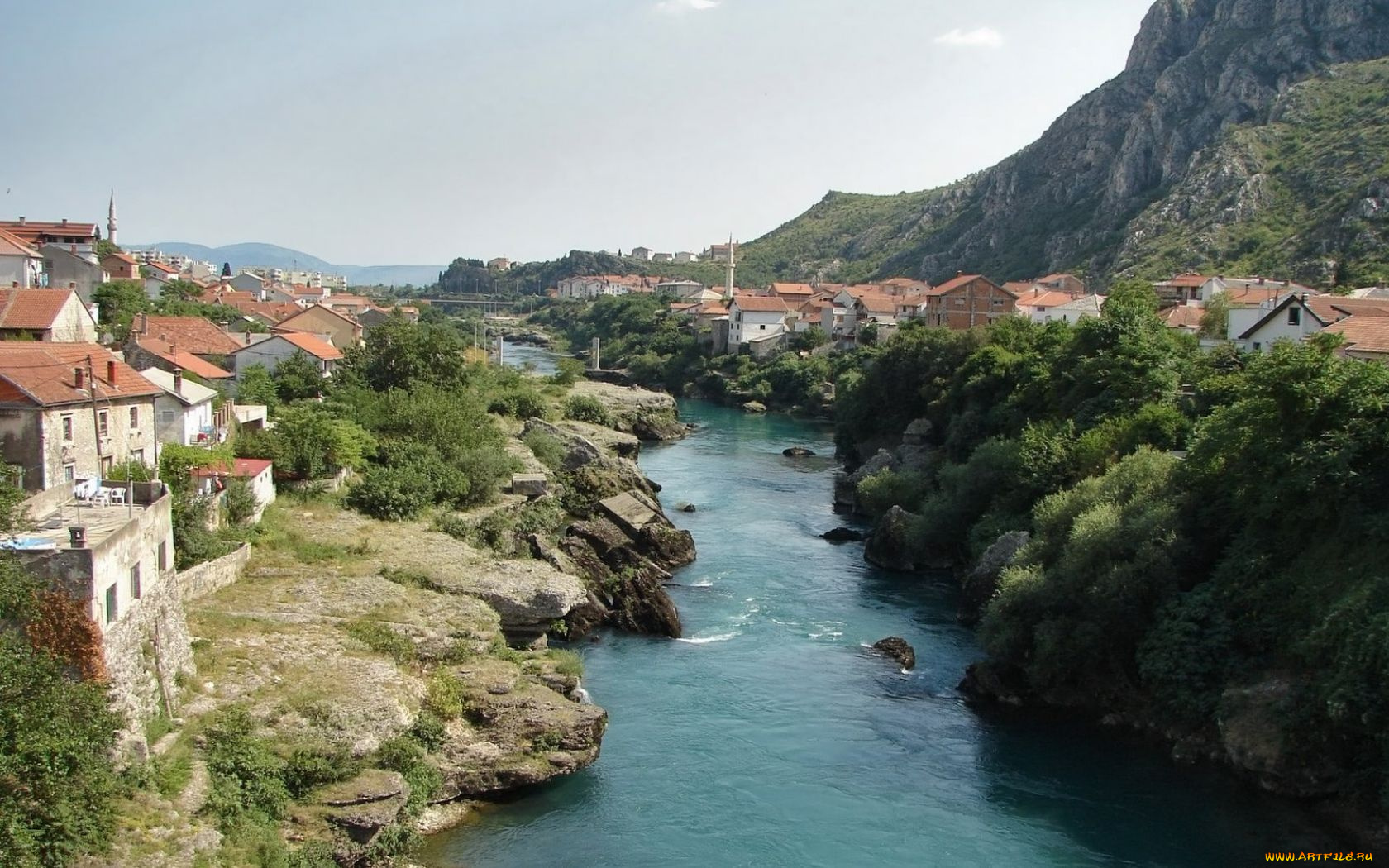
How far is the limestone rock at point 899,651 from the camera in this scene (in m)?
27.8

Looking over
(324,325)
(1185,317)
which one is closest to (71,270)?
(324,325)

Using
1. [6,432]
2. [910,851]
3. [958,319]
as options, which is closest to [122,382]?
[6,432]

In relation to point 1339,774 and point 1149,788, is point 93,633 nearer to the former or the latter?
point 1149,788

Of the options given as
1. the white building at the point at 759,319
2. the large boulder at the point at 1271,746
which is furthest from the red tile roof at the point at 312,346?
the white building at the point at 759,319

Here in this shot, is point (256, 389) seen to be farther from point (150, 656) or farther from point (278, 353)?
point (150, 656)

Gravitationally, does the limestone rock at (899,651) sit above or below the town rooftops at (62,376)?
below

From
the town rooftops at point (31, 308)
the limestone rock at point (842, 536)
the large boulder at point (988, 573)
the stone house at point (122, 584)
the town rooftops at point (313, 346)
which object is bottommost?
the limestone rock at point (842, 536)

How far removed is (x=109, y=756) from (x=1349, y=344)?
34.3m

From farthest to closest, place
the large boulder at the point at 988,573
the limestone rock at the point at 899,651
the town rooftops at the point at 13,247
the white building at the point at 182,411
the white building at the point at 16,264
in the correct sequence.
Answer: the town rooftops at the point at 13,247 → the white building at the point at 16,264 → the large boulder at the point at 988,573 → the white building at the point at 182,411 → the limestone rock at the point at 899,651

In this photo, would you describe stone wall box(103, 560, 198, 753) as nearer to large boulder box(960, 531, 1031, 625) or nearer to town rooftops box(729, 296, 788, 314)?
large boulder box(960, 531, 1031, 625)

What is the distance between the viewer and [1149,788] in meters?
21.2

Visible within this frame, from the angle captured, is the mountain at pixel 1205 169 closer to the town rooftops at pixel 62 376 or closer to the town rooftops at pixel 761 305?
the town rooftops at pixel 761 305

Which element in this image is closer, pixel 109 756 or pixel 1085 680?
pixel 109 756

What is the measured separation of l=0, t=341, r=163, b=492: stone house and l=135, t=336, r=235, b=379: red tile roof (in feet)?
30.3
